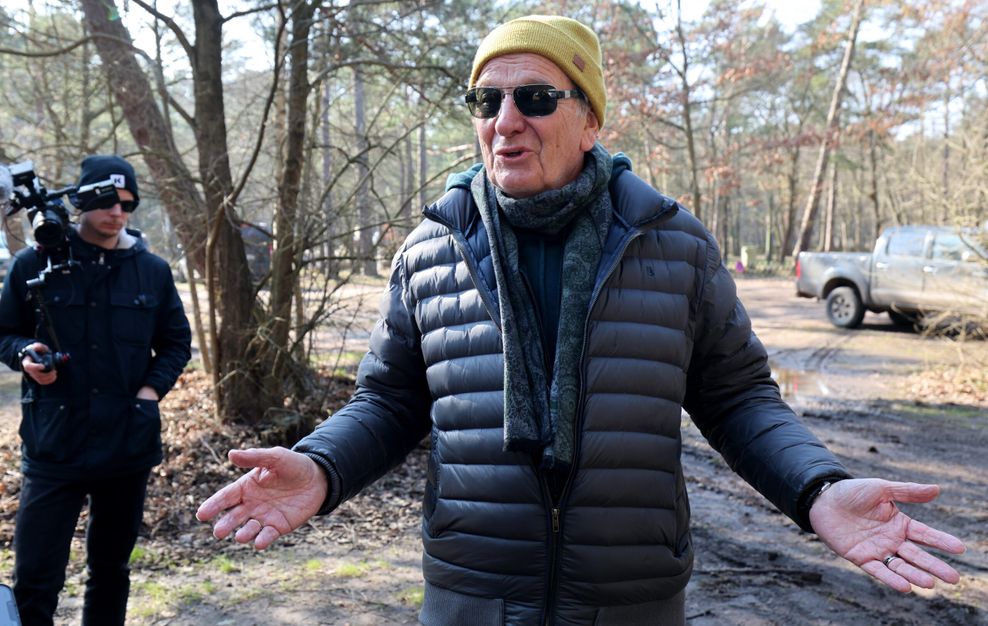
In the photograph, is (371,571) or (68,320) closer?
(68,320)

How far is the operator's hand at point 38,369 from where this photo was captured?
306 centimetres

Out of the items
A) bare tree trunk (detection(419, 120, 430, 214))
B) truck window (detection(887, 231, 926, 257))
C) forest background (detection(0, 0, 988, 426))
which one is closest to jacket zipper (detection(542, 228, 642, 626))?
bare tree trunk (detection(419, 120, 430, 214))

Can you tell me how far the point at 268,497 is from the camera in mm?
1739

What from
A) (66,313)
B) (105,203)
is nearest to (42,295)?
(66,313)

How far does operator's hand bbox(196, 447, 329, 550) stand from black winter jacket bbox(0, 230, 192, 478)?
1738mm

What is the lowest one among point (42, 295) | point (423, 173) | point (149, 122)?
point (42, 295)

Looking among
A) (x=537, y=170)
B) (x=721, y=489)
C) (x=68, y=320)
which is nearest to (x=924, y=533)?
(x=537, y=170)

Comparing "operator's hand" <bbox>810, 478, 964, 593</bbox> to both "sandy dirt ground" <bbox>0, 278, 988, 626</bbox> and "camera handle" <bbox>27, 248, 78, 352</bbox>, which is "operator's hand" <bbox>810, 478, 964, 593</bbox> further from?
"camera handle" <bbox>27, 248, 78, 352</bbox>

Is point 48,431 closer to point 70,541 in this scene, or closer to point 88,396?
point 88,396

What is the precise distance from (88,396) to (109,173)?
0.98 metres

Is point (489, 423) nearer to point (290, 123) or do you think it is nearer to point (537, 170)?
point (537, 170)

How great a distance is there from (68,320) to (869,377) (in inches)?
407

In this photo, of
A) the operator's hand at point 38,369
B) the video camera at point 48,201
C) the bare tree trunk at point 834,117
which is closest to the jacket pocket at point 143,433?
the operator's hand at point 38,369

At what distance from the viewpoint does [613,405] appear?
1798 millimetres
